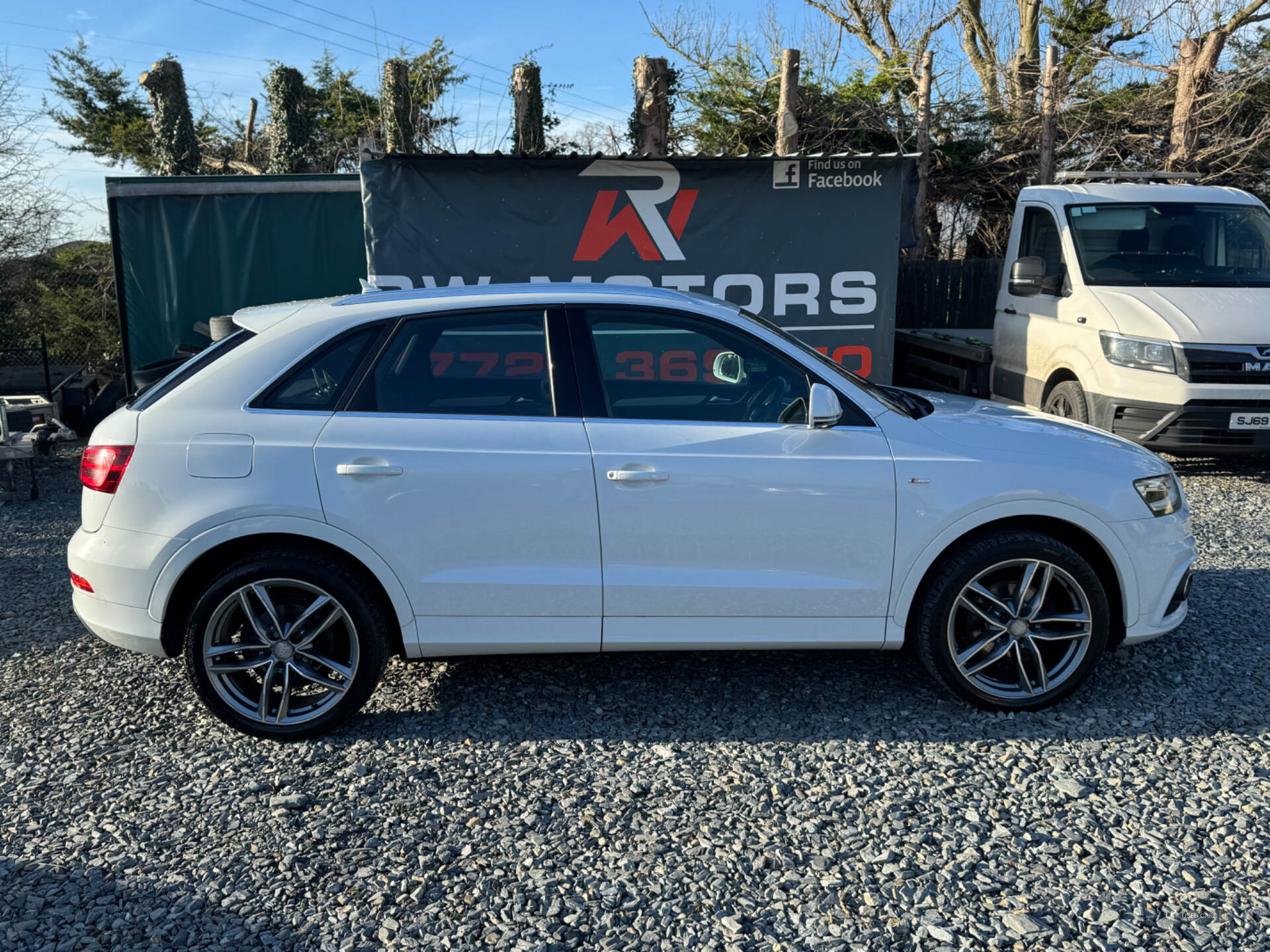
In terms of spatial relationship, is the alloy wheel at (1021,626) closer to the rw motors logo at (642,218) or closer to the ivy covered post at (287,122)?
the rw motors logo at (642,218)

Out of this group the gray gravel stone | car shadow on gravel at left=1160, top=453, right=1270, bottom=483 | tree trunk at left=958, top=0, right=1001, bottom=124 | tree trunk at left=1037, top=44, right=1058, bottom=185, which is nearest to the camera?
the gray gravel stone

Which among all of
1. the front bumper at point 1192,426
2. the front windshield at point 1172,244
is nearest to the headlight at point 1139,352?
the front bumper at point 1192,426

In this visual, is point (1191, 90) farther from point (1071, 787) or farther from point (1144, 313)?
point (1071, 787)

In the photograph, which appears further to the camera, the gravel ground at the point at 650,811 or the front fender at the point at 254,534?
the front fender at the point at 254,534

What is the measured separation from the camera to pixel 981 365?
8.61 metres

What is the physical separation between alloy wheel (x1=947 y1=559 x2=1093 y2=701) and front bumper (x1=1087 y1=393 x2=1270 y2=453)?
3776mm

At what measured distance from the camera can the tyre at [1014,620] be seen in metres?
3.81

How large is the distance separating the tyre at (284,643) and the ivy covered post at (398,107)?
9751 millimetres

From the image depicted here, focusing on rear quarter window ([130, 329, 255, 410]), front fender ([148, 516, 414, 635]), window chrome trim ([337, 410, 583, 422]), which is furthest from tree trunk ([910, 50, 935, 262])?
front fender ([148, 516, 414, 635])

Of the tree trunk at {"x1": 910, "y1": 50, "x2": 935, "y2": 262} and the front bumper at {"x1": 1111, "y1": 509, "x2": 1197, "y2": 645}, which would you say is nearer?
the front bumper at {"x1": 1111, "y1": 509, "x2": 1197, "y2": 645}

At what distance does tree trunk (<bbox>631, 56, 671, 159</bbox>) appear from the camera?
10508 millimetres

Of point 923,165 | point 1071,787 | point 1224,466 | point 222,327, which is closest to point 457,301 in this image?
point 1071,787

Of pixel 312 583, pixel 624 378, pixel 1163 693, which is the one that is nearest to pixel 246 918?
pixel 312 583

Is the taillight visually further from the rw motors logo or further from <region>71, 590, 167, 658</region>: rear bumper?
the rw motors logo
